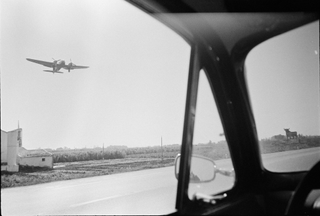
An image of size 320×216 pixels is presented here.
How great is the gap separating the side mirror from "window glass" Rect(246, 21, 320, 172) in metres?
A: 0.51

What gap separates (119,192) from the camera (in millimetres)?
2881

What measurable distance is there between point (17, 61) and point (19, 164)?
74cm

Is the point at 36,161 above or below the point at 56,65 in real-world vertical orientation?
below

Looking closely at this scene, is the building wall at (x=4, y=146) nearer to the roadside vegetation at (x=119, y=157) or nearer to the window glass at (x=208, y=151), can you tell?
the roadside vegetation at (x=119, y=157)

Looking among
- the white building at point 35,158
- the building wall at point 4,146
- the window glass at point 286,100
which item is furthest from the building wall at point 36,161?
the window glass at point 286,100

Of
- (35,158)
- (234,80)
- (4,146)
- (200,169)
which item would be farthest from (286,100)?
(4,146)

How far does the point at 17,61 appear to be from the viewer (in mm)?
2059

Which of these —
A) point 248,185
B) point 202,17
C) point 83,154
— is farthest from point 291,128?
point 83,154

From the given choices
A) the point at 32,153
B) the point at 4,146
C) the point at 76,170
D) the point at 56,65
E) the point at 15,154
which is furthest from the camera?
the point at 76,170

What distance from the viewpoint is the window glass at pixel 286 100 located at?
8.21 ft

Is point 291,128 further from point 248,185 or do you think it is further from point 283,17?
point 283,17

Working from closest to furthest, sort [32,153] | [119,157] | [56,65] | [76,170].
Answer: [32,153] → [56,65] → [76,170] → [119,157]

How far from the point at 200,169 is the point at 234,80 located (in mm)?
833

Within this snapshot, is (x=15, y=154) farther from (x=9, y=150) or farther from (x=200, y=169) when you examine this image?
(x=200, y=169)
